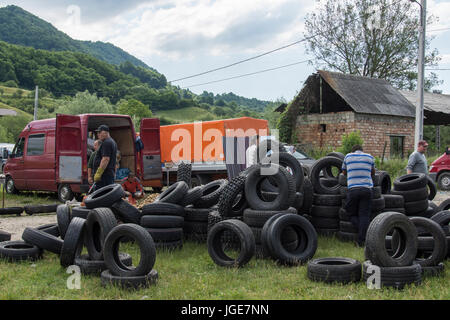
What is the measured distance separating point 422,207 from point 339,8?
126ft

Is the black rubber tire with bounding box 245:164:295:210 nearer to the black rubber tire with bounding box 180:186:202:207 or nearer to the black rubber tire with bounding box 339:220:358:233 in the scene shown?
the black rubber tire with bounding box 180:186:202:207

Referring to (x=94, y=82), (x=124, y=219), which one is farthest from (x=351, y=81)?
(x=94, y=82)

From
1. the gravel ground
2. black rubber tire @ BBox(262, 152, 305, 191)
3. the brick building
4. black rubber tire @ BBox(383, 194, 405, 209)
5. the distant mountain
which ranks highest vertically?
the distant mountain

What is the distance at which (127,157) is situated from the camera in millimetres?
14094

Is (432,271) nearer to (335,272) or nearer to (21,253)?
(335,272)

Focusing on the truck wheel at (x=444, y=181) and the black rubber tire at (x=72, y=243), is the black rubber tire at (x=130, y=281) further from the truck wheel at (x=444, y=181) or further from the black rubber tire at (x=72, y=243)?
the truck wheel at (x=444, y=181)

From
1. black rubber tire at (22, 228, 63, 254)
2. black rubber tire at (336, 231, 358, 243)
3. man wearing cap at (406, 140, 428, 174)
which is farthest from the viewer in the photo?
man wearing cap at (406, 140, 428, 174)

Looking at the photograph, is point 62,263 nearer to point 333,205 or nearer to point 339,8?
point 333,205

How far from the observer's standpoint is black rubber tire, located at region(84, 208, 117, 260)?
5.76 metres

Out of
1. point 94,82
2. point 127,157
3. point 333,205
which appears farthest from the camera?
point 94,82

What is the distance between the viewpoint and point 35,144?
47.8 ft

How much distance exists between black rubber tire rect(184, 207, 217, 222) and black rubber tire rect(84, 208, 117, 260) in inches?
75.9

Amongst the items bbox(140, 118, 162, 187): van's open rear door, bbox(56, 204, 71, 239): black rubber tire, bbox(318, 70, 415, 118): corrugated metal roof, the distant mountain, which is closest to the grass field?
bbox(56, 204, 71, 239): black rubber tire

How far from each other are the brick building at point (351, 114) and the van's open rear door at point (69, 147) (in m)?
16.4
